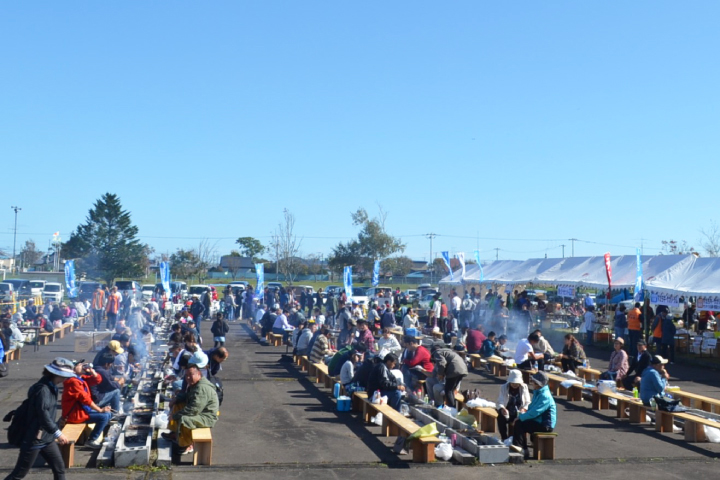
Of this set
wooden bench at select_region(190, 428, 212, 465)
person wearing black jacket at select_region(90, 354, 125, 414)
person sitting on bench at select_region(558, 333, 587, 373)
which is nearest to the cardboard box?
person wearing black jacket at select_region(90, 354, 125, 414)

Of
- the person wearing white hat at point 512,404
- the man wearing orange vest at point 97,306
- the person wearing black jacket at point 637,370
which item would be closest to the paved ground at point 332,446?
the person wearing white hat at point 512,404

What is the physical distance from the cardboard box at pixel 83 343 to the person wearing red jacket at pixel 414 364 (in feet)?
33.9

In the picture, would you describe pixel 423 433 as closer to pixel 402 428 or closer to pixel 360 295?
pixel 402 428

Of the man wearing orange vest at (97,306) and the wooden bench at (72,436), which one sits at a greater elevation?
the man wearing orange vest at (97,306)

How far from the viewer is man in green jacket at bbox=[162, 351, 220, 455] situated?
900 centimetres

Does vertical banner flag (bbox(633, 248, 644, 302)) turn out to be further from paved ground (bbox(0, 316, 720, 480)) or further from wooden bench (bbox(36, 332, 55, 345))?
wooden bench (bbox(36, 332, 55, 345))

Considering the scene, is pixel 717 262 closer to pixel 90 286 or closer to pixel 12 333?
pixel 12 333

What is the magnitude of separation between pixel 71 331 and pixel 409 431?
22.1m

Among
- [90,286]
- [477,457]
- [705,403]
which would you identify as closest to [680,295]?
[705,403]

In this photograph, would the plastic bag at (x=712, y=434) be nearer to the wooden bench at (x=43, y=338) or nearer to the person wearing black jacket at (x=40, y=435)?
the person wearing black jacket at (x=40, y=435)

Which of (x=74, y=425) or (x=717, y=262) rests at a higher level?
(x=717, y=262)

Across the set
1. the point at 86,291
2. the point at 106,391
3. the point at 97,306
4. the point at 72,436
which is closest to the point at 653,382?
the point at 106,391

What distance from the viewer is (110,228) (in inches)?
2499

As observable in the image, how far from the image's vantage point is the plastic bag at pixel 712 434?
10680 millimetres
